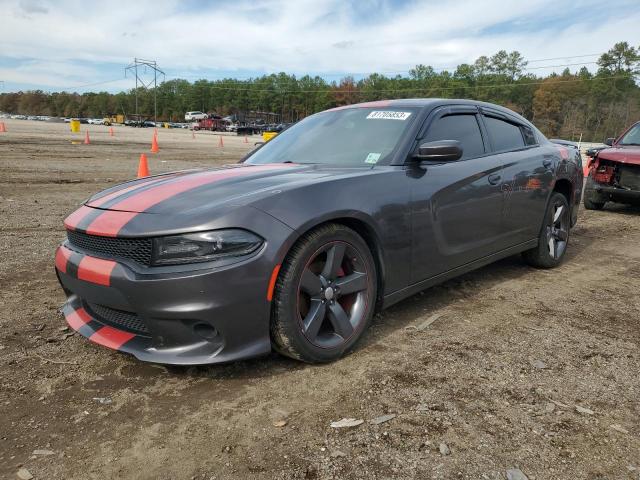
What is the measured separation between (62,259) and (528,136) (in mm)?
4028

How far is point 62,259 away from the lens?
2754mm

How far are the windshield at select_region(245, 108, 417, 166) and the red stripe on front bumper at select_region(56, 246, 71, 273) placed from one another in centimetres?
150

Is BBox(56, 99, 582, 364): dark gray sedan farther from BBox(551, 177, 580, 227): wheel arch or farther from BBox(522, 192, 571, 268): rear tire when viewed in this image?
BBox(551, 177, 580, 227): wheel arch

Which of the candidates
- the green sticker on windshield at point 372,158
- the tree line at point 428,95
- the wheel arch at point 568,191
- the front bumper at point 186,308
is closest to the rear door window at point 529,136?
the wheel arch at point 568,191

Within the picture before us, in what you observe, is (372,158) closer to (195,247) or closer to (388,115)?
(388,115)

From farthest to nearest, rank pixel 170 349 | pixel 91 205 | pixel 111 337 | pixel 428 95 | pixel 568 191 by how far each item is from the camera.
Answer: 1. pixel 428 95
2. pixel 568 191
3. pixel 91 205
4. pixel 111 337
5. pixel 170 349

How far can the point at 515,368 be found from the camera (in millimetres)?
2752

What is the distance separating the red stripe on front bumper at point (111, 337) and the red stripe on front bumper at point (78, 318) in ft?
0.57

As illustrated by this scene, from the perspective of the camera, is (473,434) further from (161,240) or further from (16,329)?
(16,329)

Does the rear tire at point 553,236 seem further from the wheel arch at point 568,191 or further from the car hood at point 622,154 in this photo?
the car hood at point 622,154

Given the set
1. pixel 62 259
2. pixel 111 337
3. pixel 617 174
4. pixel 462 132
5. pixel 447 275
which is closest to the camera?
pixel 111 337

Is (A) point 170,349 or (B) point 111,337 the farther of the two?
(B) point 111,337

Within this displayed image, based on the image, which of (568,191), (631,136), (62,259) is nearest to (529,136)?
(568,191)

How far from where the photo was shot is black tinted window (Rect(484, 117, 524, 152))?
164 inches
